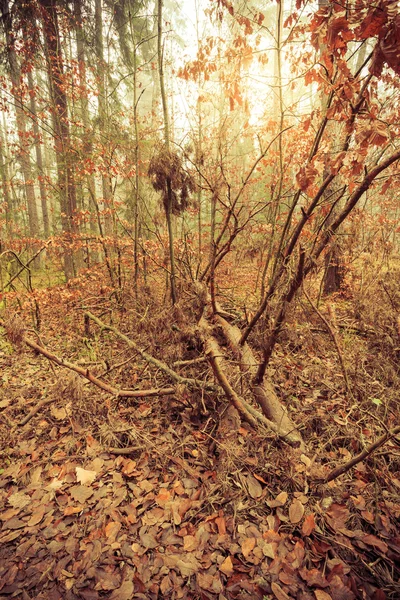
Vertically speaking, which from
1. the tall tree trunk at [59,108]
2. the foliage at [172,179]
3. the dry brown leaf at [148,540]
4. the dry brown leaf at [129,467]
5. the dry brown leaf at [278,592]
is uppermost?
the tall tree trunk at [59,108]

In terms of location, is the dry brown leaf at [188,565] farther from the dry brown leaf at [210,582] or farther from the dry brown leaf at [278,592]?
the dry brown leaf at [278,592]

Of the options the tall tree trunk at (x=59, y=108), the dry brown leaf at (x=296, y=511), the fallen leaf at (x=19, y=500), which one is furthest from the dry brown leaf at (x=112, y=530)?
the tall tree trunk at (x=59, y=108)

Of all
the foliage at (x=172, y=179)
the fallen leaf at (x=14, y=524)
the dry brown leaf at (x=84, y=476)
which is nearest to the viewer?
the fallen leaf at (x=14, y=524)

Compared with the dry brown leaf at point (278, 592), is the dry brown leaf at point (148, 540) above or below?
below

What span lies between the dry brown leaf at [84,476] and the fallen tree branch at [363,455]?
7.59 feet

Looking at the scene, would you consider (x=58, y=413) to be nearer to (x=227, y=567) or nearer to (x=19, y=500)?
(x=19, y=500)

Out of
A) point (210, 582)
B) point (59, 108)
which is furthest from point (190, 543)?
point (59, 108)

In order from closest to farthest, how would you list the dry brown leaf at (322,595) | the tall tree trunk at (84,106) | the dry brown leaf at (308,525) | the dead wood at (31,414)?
1. the dry brown leaf at (322,595)
2. the dry brown leaf at (308,525)
3. the dead wood at (31,414)
4. the tall tree trunk at (84,106)

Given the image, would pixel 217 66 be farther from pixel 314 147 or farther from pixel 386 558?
pixel 386 558

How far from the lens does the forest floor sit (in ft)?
6.54

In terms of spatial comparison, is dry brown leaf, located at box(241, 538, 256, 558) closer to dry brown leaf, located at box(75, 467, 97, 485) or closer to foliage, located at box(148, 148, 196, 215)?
dry brown leaf, located at box(75, 467, 97, 485)

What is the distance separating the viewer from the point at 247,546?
216 centimetres

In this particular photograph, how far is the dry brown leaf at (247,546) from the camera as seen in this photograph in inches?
83.6

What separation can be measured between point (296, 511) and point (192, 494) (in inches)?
38.0
